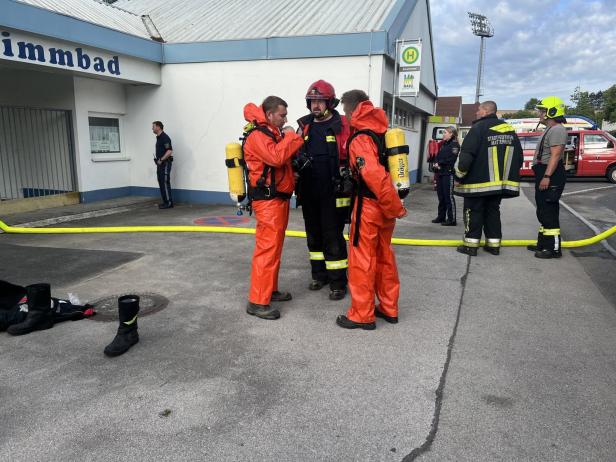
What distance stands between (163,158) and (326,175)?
7.11 m

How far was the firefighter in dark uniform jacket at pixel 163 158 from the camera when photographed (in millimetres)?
10484

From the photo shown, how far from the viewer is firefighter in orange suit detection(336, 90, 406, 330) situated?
3.60 m

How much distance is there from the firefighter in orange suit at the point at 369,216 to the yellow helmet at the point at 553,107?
12.0 ft

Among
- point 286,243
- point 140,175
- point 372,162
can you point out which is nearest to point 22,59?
point 140,175

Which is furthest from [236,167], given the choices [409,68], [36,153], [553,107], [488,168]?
[36,153]

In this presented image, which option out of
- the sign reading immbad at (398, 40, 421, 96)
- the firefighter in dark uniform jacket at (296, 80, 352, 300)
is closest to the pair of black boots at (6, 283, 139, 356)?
the firefighter in dark uniform jacket at (296, 80, 352, 300)

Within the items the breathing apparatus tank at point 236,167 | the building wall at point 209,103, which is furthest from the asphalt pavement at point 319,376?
the building wall at point 209,103

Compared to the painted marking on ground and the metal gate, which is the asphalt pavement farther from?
the metal gate

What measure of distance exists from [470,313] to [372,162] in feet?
5.98

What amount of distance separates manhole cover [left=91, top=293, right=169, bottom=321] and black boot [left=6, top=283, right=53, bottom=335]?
40 cm

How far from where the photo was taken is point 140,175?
1185 centimetres

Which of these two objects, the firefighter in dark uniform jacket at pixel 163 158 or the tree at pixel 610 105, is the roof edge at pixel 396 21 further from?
the tree at pixel 610 105

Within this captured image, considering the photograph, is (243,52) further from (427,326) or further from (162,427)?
(162,427)

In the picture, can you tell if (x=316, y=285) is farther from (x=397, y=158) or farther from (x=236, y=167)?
(x=397, y=158)
